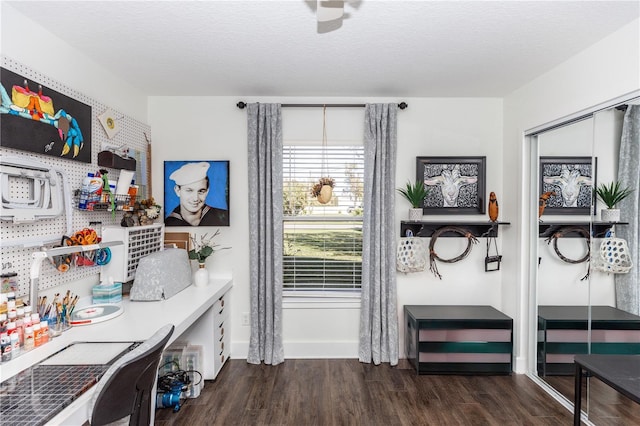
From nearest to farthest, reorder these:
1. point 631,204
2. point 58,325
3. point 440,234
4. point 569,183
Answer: point 58,325
point 631,204
point 569,183
point 440,234

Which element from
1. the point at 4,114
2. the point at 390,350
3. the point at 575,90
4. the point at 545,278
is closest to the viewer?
the point at 4,114

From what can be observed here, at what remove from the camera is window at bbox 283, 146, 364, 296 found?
3217mm

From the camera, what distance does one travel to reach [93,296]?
2295 mm

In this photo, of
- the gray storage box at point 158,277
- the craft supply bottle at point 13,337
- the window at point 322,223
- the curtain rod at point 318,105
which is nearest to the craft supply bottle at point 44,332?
the craft supply bottle at point 13,337

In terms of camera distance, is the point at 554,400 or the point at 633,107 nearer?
the point at 633,107

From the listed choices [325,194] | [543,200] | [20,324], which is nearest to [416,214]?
[325,194]

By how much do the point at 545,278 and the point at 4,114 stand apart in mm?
3624

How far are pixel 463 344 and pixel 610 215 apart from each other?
1446 millimetres

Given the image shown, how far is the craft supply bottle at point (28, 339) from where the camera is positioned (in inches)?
62.6

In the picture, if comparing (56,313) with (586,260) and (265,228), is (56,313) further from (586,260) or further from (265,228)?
(586,260)

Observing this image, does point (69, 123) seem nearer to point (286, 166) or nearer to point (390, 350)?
point (286, 166)

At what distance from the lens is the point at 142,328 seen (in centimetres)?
191

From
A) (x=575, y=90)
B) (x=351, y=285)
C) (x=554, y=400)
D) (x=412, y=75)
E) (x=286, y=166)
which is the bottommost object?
(x=554, y=400)

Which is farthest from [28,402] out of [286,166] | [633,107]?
[633,107]
